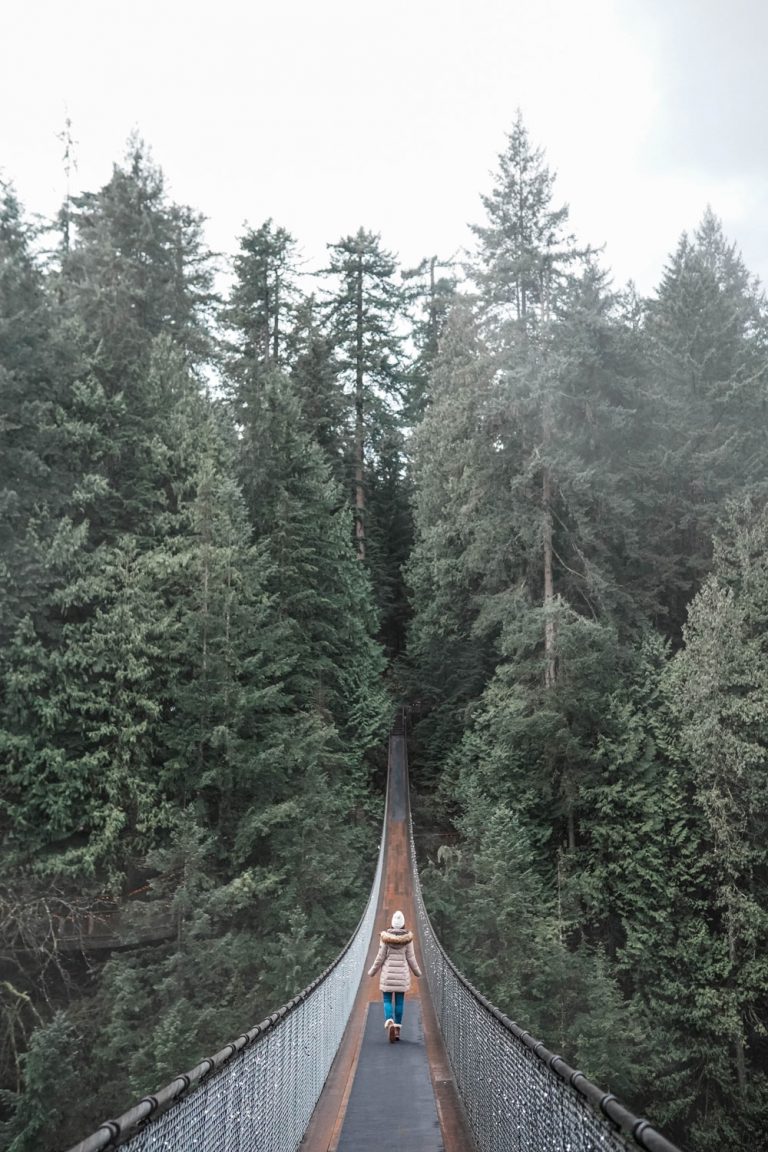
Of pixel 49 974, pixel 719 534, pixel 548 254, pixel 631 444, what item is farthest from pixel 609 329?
pixel 49 974

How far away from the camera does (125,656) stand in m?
18.2

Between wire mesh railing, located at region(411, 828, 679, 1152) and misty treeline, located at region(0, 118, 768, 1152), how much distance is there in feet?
32.7

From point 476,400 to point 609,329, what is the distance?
3807 mm

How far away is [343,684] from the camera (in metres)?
26.2

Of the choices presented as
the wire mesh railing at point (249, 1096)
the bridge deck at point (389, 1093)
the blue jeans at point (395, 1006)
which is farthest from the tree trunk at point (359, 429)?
the wire mesh railing at point (249, 1096)

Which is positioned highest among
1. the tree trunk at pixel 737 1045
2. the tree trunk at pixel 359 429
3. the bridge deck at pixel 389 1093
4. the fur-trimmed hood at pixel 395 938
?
the tree trunk at pixel 359 429

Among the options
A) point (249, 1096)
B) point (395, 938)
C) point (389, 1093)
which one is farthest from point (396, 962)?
point (249, 1096)

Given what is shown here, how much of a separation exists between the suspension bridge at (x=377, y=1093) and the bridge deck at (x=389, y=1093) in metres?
0.02

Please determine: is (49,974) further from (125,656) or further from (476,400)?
(476,400)

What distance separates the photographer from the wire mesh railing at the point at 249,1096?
9.29ft

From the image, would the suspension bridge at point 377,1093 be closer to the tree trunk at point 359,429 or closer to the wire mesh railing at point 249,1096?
the wire mesh railing at point 249,1096

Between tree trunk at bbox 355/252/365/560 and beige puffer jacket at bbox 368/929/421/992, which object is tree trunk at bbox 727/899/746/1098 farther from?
tree trunk at bbox 355/252/365/560

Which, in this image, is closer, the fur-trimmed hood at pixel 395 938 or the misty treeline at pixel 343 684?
the fur-trimmed hood at pixel 395 938

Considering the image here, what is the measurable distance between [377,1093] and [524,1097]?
316 cm
